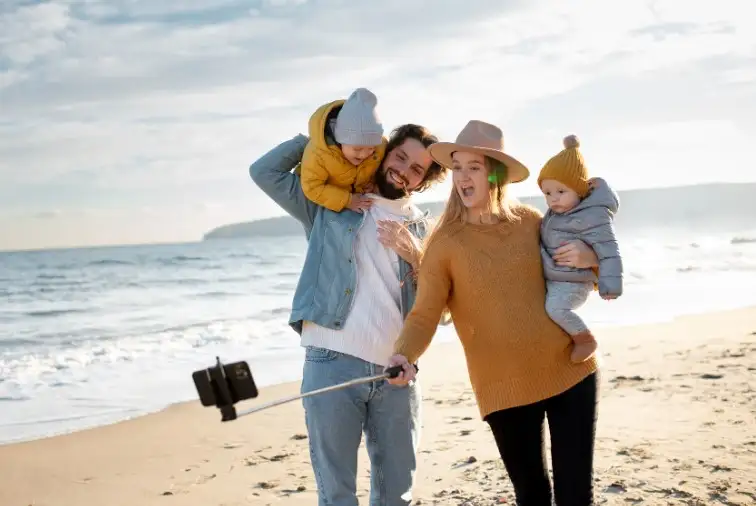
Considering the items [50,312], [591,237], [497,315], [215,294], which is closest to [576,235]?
[591,237]

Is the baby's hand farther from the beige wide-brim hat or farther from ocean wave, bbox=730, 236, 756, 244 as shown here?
ocean wave, bbox=730, 236, 756, 244

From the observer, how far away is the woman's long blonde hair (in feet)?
9.12

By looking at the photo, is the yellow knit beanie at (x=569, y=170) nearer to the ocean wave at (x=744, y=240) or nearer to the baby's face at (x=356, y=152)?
the baby's face at (x=356, y=152)

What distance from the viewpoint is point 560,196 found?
2.76 metres

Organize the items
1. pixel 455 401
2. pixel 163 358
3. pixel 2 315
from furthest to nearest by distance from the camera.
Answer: pixel 2 315 → pixel 163 358 → pixel 455 401

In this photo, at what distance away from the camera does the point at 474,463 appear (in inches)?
195

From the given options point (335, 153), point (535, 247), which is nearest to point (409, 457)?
point (535, 247)

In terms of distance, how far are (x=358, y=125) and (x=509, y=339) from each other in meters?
0.82

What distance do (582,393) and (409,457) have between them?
23.0 inches

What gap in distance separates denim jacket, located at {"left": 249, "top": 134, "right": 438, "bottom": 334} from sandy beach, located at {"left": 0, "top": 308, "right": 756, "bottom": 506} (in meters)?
1.95

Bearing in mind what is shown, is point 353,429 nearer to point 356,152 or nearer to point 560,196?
point 356,152

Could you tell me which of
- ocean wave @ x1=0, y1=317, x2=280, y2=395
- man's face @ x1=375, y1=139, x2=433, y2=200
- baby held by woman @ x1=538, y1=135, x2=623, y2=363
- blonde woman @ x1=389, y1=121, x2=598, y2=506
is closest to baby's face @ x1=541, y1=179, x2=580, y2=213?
baby held by woman @ x1=538, y1=135, x2=623, y2=363

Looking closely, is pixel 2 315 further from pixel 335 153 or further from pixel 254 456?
pixel 335 153

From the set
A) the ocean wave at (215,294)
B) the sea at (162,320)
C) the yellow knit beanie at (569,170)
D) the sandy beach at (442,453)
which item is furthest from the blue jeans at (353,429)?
the ocean wave at (215,294)
